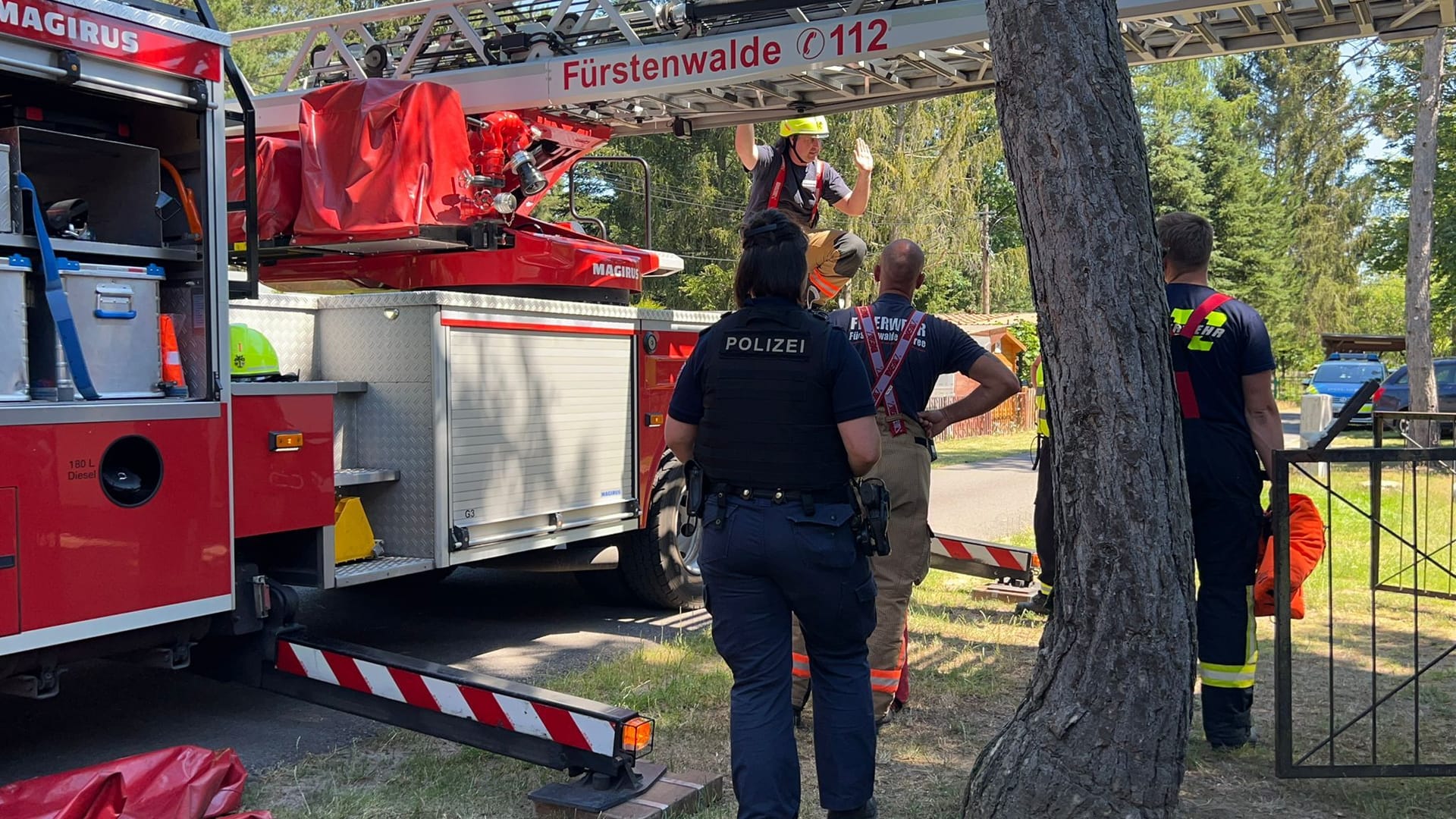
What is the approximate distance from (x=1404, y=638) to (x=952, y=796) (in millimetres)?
3912

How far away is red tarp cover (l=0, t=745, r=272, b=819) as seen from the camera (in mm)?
3576

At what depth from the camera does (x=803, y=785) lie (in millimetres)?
4434

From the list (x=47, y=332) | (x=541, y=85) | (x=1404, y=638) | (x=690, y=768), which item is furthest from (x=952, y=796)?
(x=541, y=85)

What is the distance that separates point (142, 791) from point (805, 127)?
4.56 m

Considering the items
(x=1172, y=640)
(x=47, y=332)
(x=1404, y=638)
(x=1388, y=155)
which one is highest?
(x=1388, y=155)

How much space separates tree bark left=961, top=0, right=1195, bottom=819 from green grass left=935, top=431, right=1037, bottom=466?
15396 mm

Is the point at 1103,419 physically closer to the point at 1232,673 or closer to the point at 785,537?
the point at 785,537

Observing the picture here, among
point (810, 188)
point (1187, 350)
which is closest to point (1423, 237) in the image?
point (810, 188)

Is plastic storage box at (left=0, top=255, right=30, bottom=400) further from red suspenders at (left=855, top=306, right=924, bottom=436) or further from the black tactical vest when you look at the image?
red suspenders at (left=855, top=306, right=924, bottom=436)

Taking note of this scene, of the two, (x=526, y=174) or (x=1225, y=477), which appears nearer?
(x=1225, y=477)

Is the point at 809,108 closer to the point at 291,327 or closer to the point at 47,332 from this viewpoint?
the point at 291,327

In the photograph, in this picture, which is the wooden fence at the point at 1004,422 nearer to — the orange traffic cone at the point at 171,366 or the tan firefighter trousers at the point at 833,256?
the tan firefighter trousers at the point at 833,256

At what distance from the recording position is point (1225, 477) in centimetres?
464

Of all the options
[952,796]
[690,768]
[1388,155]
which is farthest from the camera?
[1388,155]
